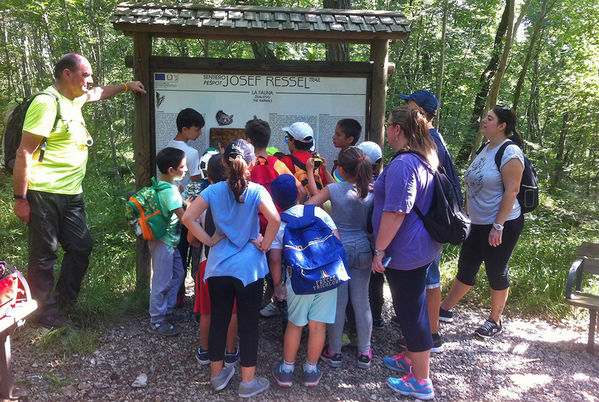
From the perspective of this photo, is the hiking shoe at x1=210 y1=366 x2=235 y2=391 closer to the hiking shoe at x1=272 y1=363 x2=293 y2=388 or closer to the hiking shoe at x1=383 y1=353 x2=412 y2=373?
the hiking shoe at x1=272 y1=363 x2=293 y2=388

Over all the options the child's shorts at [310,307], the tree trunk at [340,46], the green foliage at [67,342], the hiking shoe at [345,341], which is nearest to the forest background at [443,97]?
the tree trunk at [340,46]

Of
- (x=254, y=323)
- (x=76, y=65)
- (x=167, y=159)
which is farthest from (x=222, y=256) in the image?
(x=76, y=65)

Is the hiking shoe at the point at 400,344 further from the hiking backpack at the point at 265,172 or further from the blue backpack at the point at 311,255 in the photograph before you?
the hiking backpack at the point at 265,172

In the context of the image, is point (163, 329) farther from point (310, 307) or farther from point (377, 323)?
point (377, 323)

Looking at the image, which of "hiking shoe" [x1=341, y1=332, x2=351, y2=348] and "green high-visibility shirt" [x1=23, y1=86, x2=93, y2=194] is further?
"hiking shoe" [x1=341, y1=332, x2=351, y2=348]

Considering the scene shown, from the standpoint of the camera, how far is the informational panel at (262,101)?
4.13m

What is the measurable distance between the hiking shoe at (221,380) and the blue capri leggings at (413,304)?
1.31 meters

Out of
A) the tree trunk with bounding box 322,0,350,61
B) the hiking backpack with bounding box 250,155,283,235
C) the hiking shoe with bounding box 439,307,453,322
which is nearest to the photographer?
the hiking backpack with bounding box 250,155,283,235

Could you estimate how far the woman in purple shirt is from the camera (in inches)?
106

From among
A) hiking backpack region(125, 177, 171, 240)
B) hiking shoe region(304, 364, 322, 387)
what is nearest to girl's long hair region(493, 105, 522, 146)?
hiking shoe region(304, 364, 322, 387)

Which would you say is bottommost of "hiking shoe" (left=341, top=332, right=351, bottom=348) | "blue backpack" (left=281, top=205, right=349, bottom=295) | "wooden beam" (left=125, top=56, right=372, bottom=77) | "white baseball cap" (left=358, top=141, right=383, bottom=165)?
"hiking shoe" (left=341, top=332, right=351, bottom=348)

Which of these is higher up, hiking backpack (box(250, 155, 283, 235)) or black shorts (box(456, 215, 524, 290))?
hiking backpack (box(250, 155, 283, 235))

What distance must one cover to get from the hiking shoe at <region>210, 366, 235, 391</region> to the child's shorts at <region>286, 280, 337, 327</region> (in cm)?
61

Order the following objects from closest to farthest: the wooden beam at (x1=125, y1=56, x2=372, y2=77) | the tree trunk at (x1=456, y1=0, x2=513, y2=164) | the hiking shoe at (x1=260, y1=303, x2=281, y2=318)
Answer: the wooden beam at (x1=125, y1=56, x2=372, y2=77) < the hiking shoe at (x1=260, y1=303, x2=281, y2=318) < the tree trunk at (x1=456, y1=0, x2=513, y2=164)
